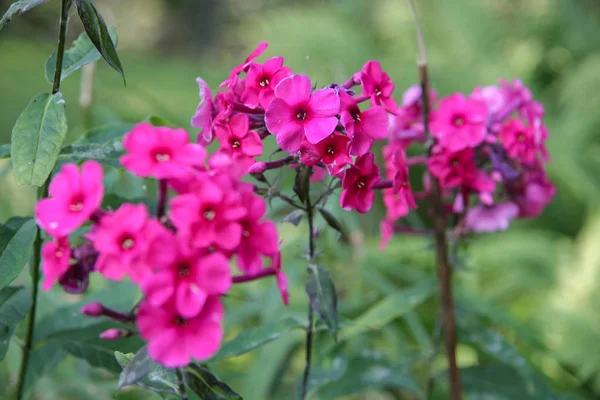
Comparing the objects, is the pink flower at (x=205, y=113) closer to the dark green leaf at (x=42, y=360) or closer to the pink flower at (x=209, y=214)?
the pink flower at (x=209, y=214)

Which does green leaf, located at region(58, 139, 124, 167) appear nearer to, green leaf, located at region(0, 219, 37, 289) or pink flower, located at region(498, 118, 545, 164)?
green leaf, located at region(0, 219, 37, 289)

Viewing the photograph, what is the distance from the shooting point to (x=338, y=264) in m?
1.70

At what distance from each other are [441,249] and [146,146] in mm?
548

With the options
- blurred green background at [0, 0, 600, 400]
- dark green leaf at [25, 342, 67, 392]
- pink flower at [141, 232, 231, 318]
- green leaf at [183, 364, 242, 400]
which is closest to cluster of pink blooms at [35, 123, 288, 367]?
pink flower at [141, 232, 231, 318]

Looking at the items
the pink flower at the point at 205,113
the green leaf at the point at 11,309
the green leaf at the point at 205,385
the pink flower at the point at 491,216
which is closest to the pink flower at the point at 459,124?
the pink flower at the point at 491,216

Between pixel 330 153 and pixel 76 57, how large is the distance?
13.3 inches

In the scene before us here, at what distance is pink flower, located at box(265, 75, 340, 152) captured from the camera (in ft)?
1.92

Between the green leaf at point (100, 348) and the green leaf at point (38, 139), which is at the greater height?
the green leaf at point (38, 139)

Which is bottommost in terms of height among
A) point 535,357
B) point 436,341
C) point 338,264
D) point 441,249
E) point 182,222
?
point 535,357

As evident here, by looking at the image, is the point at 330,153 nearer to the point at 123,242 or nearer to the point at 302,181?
the point at 302,181

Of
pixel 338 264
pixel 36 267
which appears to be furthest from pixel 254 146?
pixel 338 264

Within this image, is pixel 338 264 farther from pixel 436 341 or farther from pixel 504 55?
pixel 504 55

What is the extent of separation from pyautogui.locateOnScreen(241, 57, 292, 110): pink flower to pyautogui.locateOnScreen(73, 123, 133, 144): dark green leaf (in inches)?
9.4

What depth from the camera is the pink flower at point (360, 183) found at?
2.06 feet
